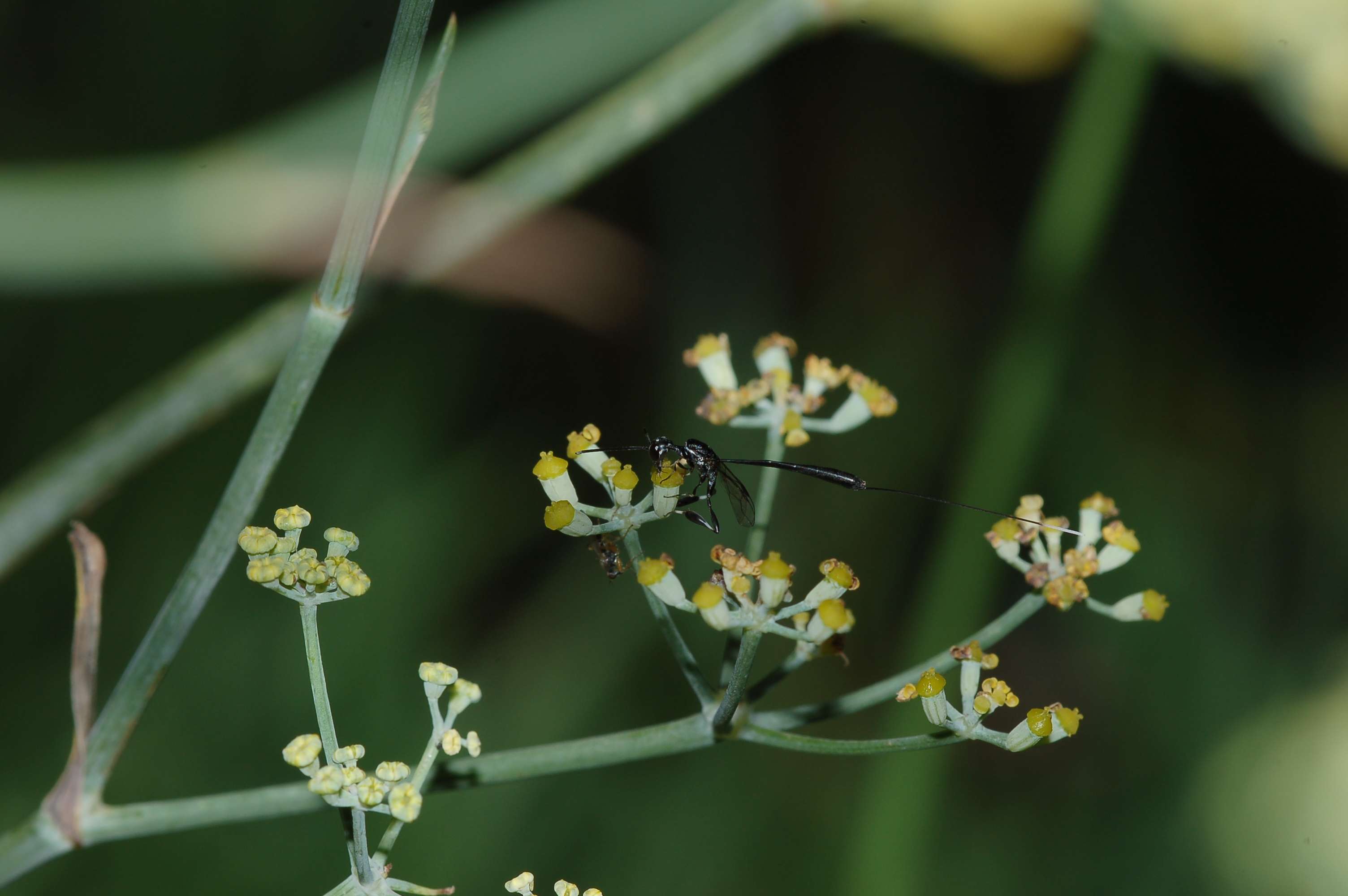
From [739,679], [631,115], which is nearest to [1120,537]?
[739,679]

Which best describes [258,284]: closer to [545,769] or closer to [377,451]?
[377,451]

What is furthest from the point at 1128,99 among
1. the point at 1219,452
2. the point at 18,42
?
the point at 18,42

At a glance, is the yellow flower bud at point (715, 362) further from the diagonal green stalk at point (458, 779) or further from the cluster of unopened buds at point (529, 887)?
the cluster of unopened buds at point (529, 887)

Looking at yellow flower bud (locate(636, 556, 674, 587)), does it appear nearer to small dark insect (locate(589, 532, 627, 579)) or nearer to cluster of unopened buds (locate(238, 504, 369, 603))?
small dark insect (locate(589, 532, 627, 579))

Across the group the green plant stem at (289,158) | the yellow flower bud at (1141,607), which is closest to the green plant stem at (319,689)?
the yellow flower bud at (1141,607)

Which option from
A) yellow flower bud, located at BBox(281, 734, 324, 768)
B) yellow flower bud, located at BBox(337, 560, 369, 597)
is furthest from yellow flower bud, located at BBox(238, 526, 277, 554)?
yellow flower bud, located at BBox(281, 734, 324, 768)
